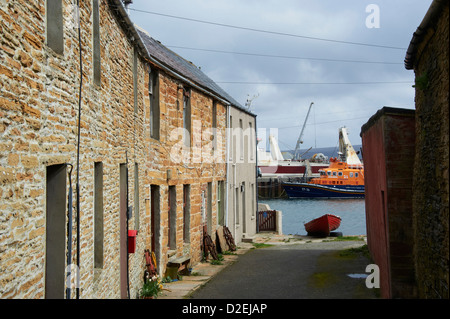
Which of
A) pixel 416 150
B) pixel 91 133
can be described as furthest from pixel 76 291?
pixel 416 150

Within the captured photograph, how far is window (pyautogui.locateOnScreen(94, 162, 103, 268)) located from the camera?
27.5ft

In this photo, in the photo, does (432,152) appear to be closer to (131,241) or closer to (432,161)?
(432,161)

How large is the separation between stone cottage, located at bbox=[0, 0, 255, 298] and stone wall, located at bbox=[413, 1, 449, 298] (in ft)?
16.2

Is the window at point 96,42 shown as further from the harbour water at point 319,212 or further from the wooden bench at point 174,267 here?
the harbour water at point 319,212

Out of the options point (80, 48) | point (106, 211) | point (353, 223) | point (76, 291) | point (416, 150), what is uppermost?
point (80, 48)

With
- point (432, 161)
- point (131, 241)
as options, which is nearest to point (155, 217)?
point (131, 241)

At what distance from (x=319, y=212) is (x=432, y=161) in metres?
55.2

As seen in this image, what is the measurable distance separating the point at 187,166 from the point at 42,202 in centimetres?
1021

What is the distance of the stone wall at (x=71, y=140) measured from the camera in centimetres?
466

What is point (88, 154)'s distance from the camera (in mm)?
7484

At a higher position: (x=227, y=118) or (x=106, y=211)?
(x=227, y=118)

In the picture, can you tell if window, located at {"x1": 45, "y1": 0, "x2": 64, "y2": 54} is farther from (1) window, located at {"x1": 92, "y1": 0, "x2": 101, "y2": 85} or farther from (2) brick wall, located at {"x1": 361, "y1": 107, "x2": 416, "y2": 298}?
(2) brick wall, located at {"x1": 361, "y1": 107, "x2": 416, "y2": 298}

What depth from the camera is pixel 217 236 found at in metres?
19.1
